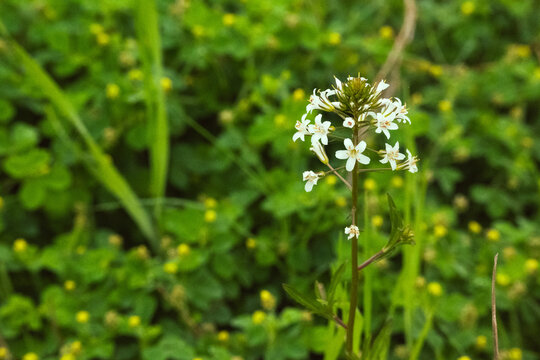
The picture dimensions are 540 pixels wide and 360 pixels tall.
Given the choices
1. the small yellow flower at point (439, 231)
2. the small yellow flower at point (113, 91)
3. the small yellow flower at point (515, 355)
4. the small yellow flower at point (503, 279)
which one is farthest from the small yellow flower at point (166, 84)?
the small yellow flower at point (515, 355)

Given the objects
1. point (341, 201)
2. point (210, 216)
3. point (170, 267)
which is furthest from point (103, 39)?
point (341, 201)

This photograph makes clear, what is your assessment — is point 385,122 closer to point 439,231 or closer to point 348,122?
point 348,122

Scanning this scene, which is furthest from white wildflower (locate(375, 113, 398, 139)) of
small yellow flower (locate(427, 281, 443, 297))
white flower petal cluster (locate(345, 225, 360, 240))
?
small yellow flower (locate(427, 281, 443, 297))

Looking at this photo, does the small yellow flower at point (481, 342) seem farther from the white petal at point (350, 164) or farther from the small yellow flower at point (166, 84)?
the small yellow flower at point (166, 84)

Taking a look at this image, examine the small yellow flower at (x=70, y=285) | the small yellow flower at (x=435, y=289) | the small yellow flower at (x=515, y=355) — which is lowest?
the small yellow flower at (x=515, y=355)

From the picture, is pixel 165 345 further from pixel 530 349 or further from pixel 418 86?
pixel 418 86
